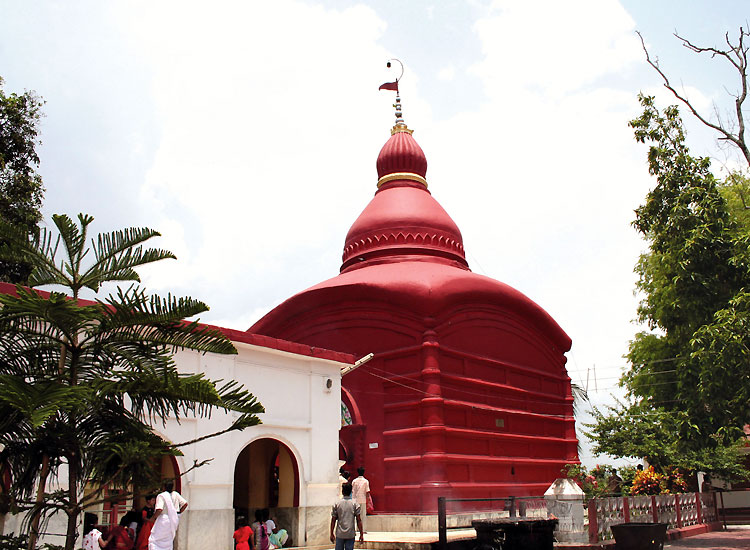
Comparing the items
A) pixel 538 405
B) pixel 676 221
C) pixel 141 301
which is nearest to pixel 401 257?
pixel 538 405

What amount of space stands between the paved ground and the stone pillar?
1.77 metres

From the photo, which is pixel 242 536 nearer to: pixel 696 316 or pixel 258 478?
pixel 258 478

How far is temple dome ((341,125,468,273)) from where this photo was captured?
18625mm

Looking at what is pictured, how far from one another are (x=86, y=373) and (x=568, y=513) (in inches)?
330

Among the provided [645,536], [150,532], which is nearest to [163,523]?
[150,532]

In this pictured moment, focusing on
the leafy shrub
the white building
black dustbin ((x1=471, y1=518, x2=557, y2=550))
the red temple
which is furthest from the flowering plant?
the white building

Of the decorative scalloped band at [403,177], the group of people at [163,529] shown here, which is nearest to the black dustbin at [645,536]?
the group of people at [163,529]

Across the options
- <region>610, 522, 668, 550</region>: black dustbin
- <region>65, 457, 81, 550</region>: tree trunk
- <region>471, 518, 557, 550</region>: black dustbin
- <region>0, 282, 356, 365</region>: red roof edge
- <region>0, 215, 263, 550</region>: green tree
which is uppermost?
<region>0, 282, 356, 365</region>: red roof edge

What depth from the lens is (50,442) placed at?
5.02 meters

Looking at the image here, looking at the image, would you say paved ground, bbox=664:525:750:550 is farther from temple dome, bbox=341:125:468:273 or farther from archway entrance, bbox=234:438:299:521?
temple dome, bbox=341:125:468:273

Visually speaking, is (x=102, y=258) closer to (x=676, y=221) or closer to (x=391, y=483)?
(x=391, y=483)

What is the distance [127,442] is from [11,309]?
1275mm

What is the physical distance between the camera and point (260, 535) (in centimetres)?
962

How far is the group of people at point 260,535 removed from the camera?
856 cm
